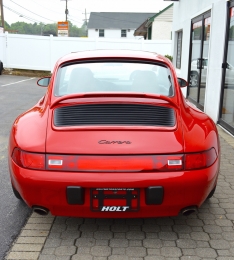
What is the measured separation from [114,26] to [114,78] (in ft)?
213

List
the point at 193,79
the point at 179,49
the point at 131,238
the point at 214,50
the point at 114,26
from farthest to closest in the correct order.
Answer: the point at 114,26, the point at 179,49, the point at 193,79, the point at 214,50, the point at 131,238

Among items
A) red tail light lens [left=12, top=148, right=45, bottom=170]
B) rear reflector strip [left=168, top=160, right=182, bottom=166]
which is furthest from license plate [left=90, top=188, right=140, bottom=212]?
red tail light lens [left=12, top=148, right=45, bottom=170]

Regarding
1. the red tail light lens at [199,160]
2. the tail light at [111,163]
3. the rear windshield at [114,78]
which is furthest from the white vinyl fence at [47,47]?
the tail light at [111,163]

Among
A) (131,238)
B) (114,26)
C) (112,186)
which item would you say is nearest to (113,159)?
(112,186)

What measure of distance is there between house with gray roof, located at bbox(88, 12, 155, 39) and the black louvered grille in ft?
210

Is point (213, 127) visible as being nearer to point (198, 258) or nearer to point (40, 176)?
point (198, 258)

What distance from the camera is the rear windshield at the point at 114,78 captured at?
3436 millimetres

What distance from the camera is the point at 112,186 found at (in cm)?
257

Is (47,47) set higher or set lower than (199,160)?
higher

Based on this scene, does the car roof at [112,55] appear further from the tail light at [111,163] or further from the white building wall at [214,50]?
the white building wall at [214,50]

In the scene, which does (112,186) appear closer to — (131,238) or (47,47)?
(131,238)

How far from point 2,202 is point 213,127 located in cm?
236

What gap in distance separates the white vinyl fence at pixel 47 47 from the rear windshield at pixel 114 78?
18284 millimetres

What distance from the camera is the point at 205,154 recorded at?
275 centimetres
